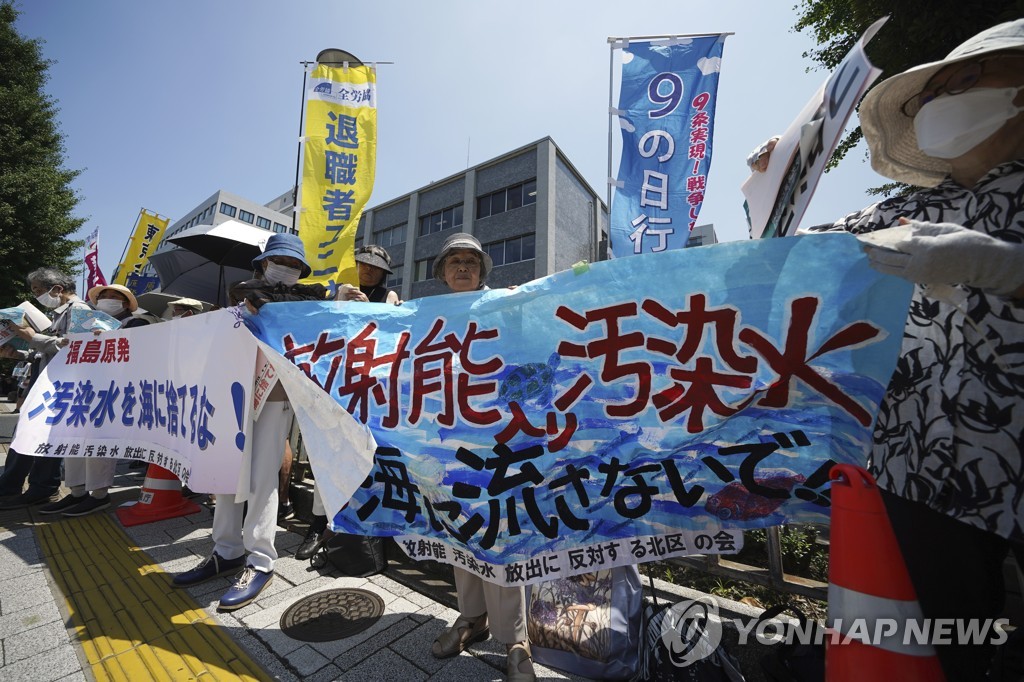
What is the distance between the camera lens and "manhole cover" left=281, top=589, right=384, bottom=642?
2.37m

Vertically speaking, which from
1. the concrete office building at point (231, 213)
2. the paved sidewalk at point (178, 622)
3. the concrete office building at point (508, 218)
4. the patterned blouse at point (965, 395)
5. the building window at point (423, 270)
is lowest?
the paved sidewalk at point (178, 622)

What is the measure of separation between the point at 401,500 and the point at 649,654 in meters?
1.43

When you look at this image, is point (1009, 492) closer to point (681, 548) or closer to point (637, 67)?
point (681, 548)

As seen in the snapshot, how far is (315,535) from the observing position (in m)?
3.42

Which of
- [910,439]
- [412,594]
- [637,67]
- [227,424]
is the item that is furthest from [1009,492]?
[637,67]

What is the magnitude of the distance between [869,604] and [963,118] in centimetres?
163

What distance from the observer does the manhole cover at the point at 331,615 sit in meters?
2.37

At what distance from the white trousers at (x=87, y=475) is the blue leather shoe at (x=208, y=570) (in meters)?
2.42

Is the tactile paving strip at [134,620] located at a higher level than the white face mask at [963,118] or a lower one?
lower

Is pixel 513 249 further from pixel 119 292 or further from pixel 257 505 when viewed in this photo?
pixel 257 505

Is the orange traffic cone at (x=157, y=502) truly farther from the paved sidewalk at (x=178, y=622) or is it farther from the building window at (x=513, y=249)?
the building window at (x=513, y=249)

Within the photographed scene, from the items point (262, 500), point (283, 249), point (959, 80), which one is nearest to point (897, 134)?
point (959, 80)

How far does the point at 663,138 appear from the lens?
6469mm

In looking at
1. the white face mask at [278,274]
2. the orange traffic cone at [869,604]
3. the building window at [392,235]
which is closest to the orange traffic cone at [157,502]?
the white face mask at [278,274]
